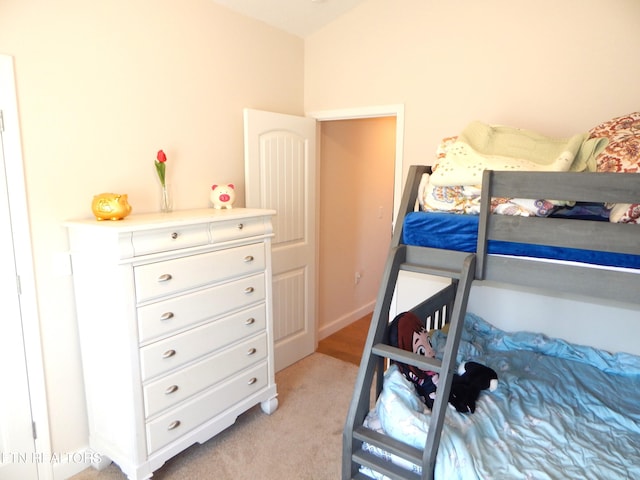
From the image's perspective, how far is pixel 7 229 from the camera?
6.05 ft

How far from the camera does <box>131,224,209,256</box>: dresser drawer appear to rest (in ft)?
6.15

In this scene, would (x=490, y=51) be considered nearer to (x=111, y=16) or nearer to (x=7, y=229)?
(x=111, y=16)

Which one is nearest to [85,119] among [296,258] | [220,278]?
[220,278]

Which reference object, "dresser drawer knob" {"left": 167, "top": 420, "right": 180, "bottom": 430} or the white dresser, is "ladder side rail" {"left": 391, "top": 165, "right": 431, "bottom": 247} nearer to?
the white dresser

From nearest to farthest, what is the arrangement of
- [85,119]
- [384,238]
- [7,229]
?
[7,229] → [85,119] → [384,238]

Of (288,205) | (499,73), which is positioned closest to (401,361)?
(288,205)

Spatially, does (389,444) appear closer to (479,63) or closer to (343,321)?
(479,63)

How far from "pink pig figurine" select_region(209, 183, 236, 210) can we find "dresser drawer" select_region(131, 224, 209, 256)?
1.56 ft

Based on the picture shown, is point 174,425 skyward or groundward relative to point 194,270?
groundward

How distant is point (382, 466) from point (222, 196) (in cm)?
177

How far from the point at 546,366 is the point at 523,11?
2.09 metres

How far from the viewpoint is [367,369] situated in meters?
1.62

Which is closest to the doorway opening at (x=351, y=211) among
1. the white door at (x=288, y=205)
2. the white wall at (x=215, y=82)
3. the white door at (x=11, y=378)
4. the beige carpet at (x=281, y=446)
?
the white door at (x=288, y=205)

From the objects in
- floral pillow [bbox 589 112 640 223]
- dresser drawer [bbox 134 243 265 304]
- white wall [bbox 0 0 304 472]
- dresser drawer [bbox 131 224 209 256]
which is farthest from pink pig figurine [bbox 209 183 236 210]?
floral pillow [bbox 589 112 640 223]
